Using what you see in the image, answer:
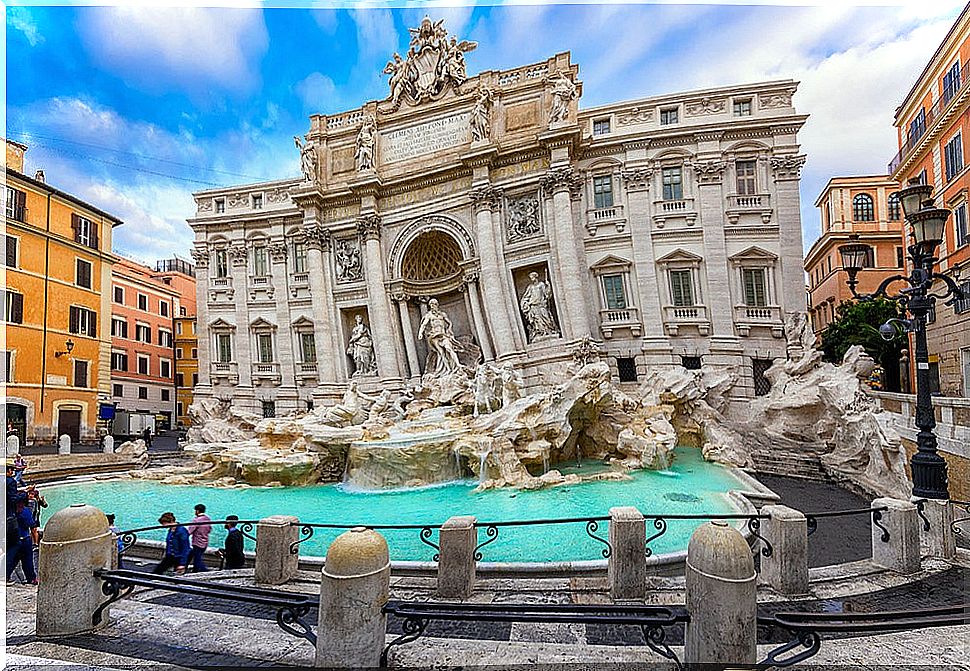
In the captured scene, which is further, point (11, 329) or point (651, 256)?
point (651, 256)

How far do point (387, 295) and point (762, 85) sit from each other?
15.7m

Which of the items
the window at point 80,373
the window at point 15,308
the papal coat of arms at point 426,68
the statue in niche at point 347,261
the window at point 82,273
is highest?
the papal coat of arms at point 426,68

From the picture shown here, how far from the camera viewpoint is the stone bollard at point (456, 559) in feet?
14.3

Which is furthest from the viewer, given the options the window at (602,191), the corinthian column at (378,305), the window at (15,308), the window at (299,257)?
the window at (299,257)

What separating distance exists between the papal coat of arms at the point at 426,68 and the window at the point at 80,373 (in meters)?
15.6

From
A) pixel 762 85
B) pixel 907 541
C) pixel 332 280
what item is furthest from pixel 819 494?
pixel 332 280

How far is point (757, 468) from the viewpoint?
13.1 m

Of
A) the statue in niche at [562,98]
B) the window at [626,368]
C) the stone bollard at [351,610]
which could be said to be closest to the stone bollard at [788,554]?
the stone bollard at [351,610]

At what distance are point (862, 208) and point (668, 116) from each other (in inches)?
278

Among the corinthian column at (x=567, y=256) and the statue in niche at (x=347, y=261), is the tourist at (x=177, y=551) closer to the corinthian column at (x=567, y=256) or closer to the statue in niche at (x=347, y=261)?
the corinthian column at (x=567, y=256)

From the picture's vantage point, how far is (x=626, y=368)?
57.4ft

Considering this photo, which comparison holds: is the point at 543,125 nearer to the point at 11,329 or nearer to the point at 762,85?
the point at 762,85

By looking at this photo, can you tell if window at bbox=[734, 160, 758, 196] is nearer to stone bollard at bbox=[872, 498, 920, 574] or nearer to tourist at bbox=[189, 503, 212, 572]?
stone bollard at bbox=[872, 498, 920, 574]

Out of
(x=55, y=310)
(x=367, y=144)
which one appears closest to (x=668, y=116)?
(x=367, y=144)
